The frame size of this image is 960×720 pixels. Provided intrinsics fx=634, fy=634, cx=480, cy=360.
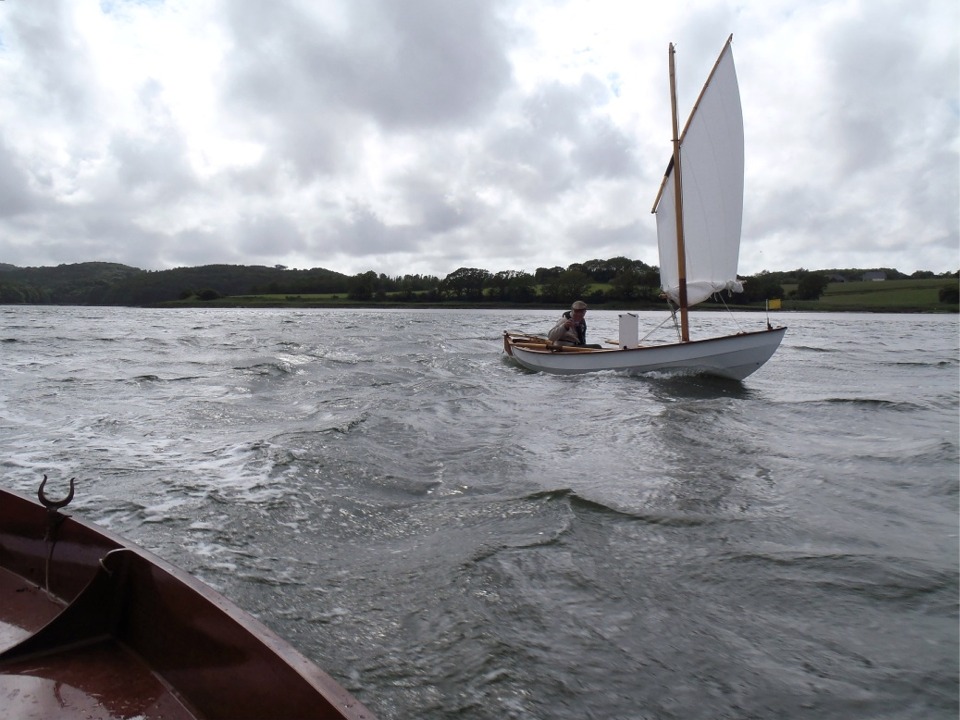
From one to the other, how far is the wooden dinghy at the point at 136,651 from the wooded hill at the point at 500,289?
3498 inches

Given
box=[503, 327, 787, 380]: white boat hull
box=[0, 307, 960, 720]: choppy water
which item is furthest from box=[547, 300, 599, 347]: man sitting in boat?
box=[0, 307, 960, 720]: choppy water

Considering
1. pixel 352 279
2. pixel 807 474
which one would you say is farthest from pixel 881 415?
pixel 352 279

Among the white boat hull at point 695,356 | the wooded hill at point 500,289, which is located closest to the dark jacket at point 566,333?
the white boat hull at point 695,356

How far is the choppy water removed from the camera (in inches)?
175

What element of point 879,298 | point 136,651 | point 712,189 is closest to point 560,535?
point 136,651

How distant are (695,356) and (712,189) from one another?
5120mm

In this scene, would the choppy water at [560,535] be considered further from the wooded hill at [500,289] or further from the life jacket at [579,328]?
the wooded hill at [500,289]

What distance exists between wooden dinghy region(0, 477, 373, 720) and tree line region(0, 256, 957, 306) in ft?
313

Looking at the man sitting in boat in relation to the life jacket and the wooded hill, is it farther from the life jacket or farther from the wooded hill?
the wooded hill

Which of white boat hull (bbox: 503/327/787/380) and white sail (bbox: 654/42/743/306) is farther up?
white sail (bbox: 654/42/743/306)

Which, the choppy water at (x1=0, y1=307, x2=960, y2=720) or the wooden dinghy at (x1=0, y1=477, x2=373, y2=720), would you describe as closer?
the wooden dinghy at (x1=0, y1=477, x2=373, y2=720)

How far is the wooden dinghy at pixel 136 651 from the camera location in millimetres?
2674

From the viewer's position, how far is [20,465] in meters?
9.53

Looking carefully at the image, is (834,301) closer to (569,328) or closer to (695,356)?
(569,328)
